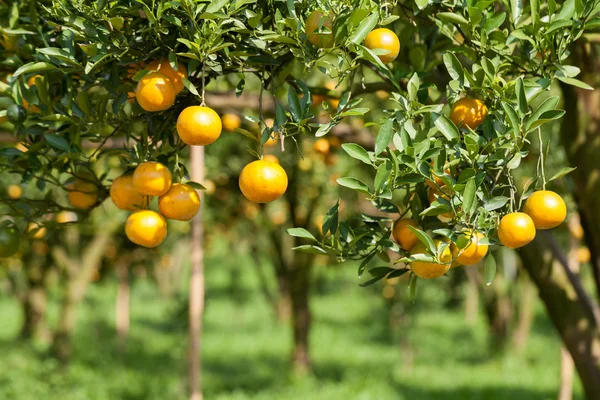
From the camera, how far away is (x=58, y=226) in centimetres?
178

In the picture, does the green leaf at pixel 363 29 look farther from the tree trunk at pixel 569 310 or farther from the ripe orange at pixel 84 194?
the tree trunk at pixel 569 310

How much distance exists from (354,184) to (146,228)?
501 mm

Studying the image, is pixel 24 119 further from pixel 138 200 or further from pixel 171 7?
pixel 171 7

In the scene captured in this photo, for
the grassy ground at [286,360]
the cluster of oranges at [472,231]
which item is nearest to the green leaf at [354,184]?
the cluster of oranges at [472,231]

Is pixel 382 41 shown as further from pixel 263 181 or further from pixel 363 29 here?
pixel 263 181

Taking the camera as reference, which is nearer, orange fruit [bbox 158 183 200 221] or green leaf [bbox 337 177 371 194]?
green leaf [bbox 337 177 371 194]

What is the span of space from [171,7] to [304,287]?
588 centimetres

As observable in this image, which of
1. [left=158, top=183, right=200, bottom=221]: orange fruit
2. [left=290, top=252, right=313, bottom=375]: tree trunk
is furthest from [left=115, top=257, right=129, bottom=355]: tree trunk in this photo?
[left=158, top=183, right=200, bottom=221]: orange fruit

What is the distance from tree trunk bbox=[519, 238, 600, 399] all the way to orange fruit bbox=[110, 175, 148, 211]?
1.45 meters

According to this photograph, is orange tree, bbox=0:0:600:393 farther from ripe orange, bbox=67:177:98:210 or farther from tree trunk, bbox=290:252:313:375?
tree trunk, bbox=290:252:313:375

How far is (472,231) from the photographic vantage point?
1.26 meters

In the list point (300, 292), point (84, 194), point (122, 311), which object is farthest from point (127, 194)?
point (122, 311)

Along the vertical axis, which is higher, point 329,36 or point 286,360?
point 329,36

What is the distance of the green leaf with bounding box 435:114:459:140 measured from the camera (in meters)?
1.30
